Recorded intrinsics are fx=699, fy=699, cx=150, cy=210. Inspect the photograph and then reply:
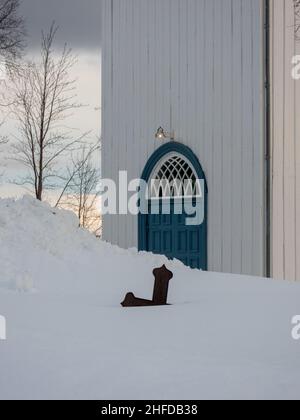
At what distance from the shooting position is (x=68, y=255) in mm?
8516

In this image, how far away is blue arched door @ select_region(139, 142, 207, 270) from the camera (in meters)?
12.5

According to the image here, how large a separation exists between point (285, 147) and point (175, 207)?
2.90 meters

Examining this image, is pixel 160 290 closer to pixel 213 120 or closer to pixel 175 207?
pixel 213 120

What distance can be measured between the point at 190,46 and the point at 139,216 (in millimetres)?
3422

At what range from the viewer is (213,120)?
1212 centimetres

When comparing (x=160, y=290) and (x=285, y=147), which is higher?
(x=285, y=147)

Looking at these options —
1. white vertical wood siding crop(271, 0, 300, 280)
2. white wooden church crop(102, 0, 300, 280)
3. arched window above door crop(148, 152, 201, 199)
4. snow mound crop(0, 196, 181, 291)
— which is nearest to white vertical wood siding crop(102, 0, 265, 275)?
white wooden church crop(102, 0, 300, 280)

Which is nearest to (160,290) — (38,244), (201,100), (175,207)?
(38,244)

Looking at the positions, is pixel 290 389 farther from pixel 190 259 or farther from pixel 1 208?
pixel 190 259

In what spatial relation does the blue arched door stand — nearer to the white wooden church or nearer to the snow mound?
the white wooden church

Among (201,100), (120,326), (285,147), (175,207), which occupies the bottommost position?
(120,326)

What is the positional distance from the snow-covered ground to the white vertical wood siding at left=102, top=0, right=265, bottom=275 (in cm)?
258

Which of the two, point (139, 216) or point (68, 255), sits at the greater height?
point (139, 216)
